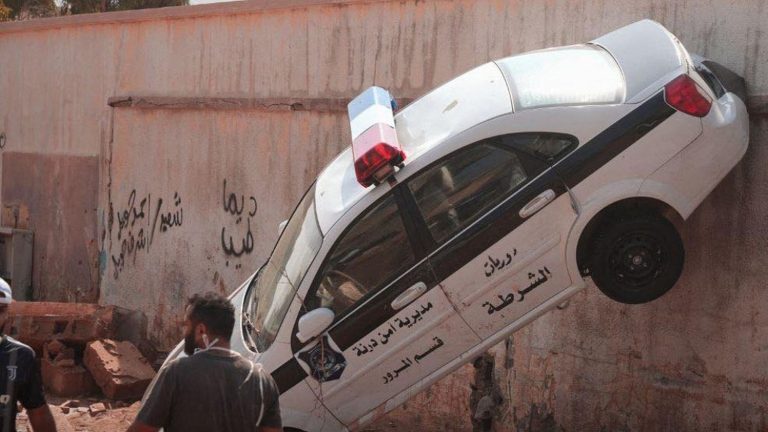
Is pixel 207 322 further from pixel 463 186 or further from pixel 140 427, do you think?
pixel 463 186

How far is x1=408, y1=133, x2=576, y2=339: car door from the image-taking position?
626 cm

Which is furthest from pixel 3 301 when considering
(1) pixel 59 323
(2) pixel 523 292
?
(1) pixel 59 323

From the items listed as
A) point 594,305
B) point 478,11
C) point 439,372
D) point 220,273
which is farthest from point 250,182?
point 439,372

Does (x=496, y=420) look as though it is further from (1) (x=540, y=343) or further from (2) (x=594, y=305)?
(2) (x=594, y=305)

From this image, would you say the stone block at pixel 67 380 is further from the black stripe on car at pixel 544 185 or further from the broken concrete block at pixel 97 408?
the black stripe on car at pixel 544 185

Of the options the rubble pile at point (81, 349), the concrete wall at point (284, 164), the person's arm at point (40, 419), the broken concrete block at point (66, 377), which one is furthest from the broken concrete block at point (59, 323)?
the person's arm at point (40, 419)

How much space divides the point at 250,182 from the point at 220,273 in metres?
1.03

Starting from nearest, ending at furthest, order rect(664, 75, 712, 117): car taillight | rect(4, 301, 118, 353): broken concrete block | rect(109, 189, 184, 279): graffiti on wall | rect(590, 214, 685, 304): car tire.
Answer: rect(664, 75, 712, 117): car taillight < rect(590, 214, 685, 304): car tire < rect(4, 301, 118, 353): broken concrete block < rect(109, 189, 184, 279): graffiti on wall

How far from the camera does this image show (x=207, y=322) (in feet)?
14.6

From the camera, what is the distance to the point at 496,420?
28.7 feet

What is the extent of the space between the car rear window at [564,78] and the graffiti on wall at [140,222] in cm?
576

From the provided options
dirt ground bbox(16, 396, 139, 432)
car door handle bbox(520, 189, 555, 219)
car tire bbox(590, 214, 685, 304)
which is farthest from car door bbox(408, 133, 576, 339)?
dirt ground bbox(16, 396, 139, 432)

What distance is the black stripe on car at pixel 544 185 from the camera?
6.23 m

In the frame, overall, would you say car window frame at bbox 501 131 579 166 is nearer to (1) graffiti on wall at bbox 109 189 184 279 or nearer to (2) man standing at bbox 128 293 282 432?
(2) man standing at bbox 128 293 282 432
